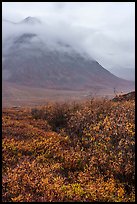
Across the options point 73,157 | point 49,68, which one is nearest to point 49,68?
point 49,68

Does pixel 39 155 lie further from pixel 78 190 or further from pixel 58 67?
pixel 58 67

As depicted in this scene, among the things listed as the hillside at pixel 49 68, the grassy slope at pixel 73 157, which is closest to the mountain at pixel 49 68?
the hillside at pixel 49 68

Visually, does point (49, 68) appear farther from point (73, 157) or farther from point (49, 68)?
point (73, 157)

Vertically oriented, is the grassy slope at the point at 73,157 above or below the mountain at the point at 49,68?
below

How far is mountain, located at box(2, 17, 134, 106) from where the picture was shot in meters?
144

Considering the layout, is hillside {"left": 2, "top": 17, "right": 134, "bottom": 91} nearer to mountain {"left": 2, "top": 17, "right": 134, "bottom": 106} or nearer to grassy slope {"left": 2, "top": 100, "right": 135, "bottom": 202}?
mountain {"left": 2, "top": 17, "right": 134, "bottom": 106}

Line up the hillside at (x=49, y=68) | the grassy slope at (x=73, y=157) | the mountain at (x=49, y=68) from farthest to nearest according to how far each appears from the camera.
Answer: the hillside at (x=49, y=68), the mountain at (x=49, y=68), the grassy slope at (x=73, y=157)

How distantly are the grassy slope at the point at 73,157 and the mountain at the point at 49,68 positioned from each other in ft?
367

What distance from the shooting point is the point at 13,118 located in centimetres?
2100

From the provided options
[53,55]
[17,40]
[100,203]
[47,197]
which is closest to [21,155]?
[47,197]

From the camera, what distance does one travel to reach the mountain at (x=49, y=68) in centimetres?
14350

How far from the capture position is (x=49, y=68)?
163875mm

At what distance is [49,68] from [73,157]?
152 m

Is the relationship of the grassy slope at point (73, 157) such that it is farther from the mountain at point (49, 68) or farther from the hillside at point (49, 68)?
the hillside at point (49, 68)
